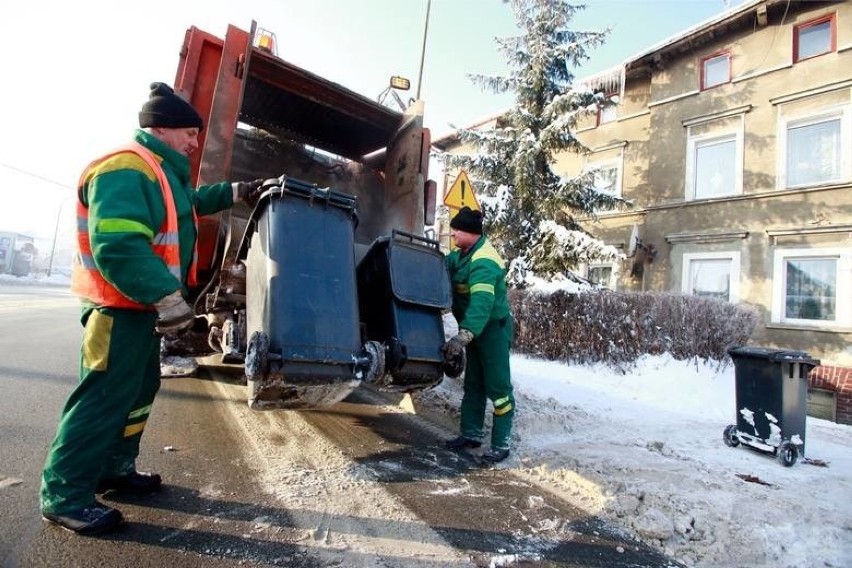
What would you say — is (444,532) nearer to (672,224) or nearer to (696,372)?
(696,372)

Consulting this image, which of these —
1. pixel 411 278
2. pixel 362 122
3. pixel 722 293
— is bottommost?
pixel 411 278

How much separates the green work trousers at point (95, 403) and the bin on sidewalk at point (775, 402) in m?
4.05

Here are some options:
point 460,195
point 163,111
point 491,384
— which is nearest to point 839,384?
point 460,195

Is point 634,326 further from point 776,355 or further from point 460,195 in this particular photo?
point 776,355

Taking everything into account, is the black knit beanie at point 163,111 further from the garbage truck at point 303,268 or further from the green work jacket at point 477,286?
the green work jacket at point 477,286

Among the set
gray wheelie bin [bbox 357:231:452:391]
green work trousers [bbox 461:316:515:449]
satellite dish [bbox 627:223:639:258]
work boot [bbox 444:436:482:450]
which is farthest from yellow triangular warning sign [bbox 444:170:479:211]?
satellite dish [bbox 627:223:639:258]

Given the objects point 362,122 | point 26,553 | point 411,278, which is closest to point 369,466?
point 411,278

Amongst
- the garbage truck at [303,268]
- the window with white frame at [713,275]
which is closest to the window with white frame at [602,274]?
the window with white frame at [713,275]

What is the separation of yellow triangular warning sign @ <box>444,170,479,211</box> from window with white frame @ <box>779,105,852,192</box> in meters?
8.05

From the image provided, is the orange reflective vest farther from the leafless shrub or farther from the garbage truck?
the leafless shrub

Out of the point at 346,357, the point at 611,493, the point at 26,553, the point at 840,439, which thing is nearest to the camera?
the point at 26,553

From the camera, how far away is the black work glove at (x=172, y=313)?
6.36ft

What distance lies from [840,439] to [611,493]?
3668 mm

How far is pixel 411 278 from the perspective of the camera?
2.87 metres
